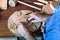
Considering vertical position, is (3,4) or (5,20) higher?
(3,4)

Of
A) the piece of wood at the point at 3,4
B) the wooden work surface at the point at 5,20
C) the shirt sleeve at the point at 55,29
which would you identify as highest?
the shirt sleeve at the point at 55,29

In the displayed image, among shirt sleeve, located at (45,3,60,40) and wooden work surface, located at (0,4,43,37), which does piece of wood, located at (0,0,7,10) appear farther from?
shirt sleeve, located at (45,3,60,40)

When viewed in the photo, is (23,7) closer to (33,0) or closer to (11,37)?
(33,0)

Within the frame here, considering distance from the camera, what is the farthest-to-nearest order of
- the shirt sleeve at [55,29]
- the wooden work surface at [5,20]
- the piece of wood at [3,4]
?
1. the piece of wood at [3,4]
2. the wooden work surface at [5,20]
3. the shirt sleeve at [55,29]

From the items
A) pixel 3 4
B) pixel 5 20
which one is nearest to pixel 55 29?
pixel 5 20

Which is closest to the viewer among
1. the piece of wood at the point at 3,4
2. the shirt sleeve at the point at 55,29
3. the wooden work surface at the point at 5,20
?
the shirt sleeve at the point at 55,29

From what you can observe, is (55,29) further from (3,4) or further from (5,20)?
(3,4)

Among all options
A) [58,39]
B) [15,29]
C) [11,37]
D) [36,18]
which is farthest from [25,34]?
[11,37]

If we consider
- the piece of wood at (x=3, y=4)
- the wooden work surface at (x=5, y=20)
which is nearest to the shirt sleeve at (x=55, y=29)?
the wooden work surface at (x=5, y=20)

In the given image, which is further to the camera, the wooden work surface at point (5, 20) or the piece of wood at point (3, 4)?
the piece of wood at point (3, 4)

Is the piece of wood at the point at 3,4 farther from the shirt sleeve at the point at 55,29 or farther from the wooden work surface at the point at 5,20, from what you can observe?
the shirt sleeve at the point at 55,29

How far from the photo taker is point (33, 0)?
2.37 m

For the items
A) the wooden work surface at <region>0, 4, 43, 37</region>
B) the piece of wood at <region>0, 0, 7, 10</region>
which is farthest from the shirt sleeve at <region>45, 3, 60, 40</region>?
the piece of wood at <region>0, 0, 7, 10</region>

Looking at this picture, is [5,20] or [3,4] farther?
[3,4]
